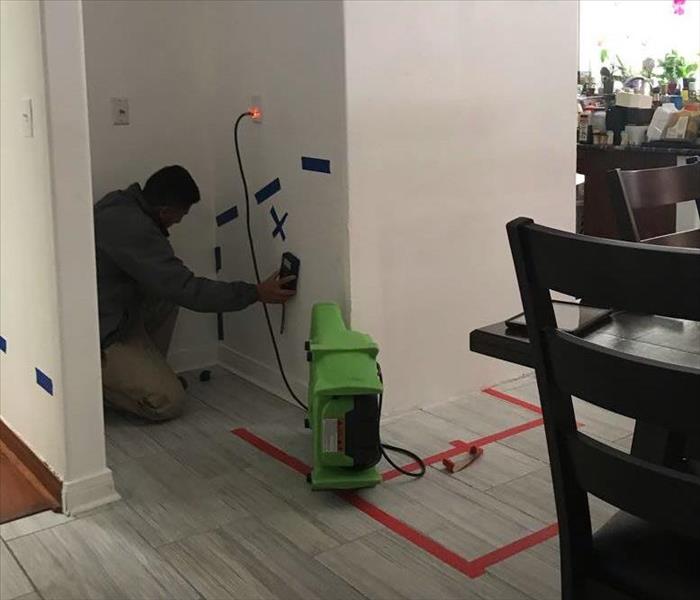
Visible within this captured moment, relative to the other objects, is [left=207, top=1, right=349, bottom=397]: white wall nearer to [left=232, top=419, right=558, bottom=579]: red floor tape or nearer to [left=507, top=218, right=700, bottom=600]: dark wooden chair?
[left=232, top=419, right=558, bottom=579]: red floor tape

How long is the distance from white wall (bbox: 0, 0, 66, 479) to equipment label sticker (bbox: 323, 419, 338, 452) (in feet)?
2.61

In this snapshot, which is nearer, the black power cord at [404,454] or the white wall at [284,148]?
the black power cord at [404,454]

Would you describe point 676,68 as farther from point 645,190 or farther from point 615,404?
point 615,404

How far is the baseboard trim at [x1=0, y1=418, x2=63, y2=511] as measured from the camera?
9.13ft

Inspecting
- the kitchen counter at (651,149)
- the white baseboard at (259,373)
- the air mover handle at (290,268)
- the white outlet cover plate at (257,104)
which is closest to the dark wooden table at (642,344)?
the air mover handle at (290,268)

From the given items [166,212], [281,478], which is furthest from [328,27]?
[281,478]

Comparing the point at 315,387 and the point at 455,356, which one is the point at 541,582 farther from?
the point at 455,356

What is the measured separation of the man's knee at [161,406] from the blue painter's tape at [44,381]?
0.63m

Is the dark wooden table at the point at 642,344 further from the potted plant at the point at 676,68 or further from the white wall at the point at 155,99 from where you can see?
the potted plant at the point at 676,68

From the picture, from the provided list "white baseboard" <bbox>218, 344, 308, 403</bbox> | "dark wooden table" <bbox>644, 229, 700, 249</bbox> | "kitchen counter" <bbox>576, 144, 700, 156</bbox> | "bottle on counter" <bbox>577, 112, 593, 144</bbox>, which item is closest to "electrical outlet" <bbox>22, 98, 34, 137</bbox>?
"white baseboard" <bbox>218, 344, 308, 403</bbox>

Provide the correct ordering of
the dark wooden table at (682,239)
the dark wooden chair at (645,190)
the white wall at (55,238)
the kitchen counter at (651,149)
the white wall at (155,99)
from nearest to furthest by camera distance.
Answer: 1. the dark wooden chair at (645,190)
2. the dark wooden table at (682,239)
3. the white wall at (55,238)
4. the white wall at (155,99)
5. the kitchen counter at (651,149)

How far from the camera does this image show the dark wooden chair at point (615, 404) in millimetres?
1083

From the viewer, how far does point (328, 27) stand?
124 inches

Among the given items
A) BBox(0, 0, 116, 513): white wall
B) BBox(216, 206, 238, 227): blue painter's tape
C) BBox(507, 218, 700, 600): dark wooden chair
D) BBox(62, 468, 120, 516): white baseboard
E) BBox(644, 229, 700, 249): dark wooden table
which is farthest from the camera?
BBox(216, 206, 238, 227): blue painter's tape
